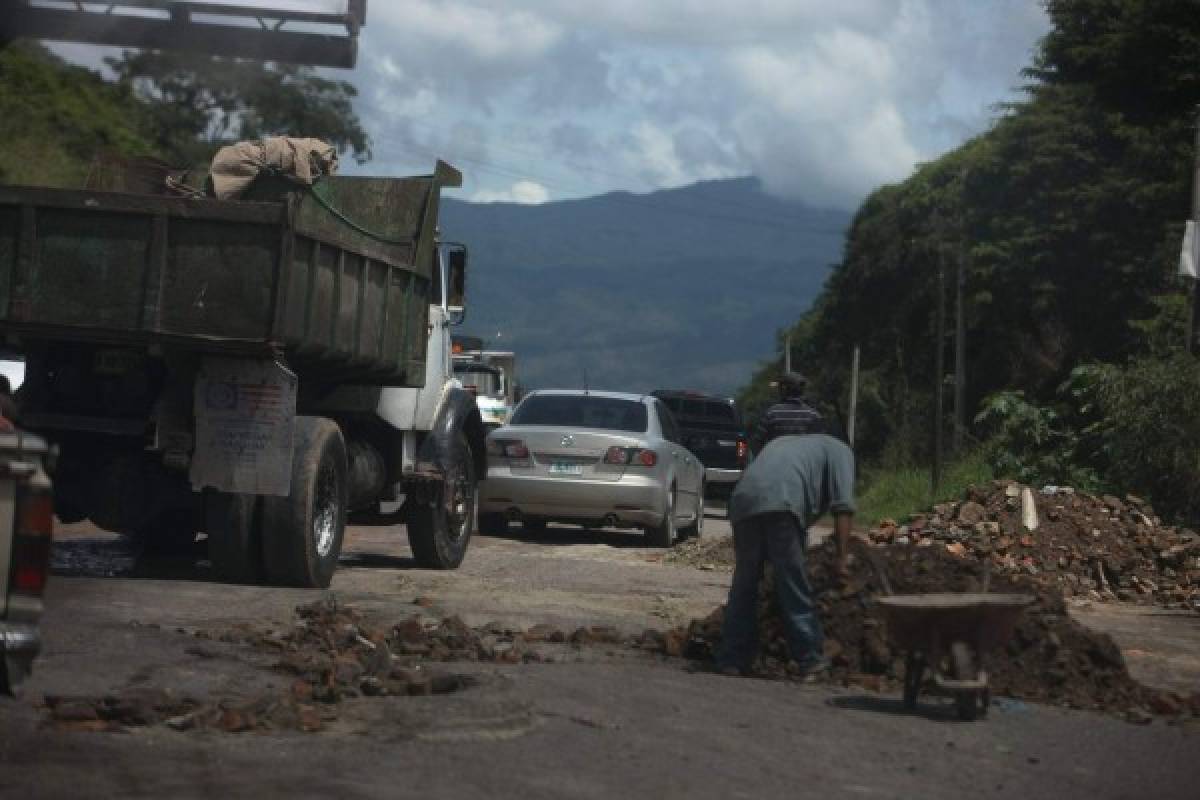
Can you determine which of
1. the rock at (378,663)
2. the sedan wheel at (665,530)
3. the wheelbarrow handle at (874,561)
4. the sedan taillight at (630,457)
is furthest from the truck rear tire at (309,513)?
the sedan wheel at (665,530)

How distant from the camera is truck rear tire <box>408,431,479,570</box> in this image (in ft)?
52.1

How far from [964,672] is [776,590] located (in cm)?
173

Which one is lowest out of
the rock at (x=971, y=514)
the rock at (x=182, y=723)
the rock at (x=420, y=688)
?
the rock at (x=182, y=723)

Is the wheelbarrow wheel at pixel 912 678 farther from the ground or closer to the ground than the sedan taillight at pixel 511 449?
closer to the ground

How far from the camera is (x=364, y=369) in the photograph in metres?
14.3

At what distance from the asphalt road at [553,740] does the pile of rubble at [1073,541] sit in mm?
5727

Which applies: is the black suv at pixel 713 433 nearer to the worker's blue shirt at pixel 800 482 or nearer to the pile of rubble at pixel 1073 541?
the pile of rubble at pixel 1073 541

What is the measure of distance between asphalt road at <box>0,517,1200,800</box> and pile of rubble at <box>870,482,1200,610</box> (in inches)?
225

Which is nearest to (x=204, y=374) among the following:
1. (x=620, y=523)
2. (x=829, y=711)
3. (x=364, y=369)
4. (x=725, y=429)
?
(x=364, y=369)

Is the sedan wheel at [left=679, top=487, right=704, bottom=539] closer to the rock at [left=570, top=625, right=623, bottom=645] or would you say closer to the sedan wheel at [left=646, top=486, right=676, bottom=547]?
the sedan wheel at [left=646, top=486, right=676, bottom=547]

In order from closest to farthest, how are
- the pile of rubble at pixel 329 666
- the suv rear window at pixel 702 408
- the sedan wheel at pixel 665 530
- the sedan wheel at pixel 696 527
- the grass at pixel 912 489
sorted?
the pile of rubble at pixel 329 666 → the sedan wheel at pixel 665 530 → the sedan wheel at pixel 696 527 → the grass at pixel 912 489 → the suv rear window at pixel 702 408

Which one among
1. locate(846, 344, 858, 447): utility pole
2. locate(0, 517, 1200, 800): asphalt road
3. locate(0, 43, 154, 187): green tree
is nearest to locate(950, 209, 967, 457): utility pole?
locate(846, 344, 858, 447): utility pole

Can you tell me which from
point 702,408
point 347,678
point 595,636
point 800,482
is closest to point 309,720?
point 347,678

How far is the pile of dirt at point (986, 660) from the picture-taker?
1038 cm
